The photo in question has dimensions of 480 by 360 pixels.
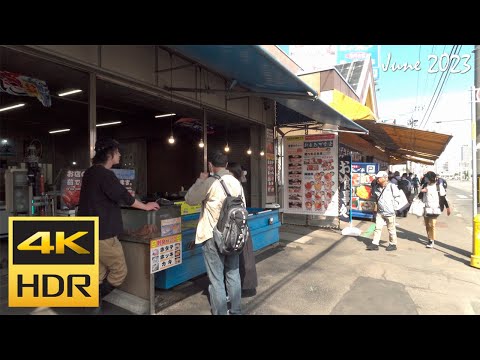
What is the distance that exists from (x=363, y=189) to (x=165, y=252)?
29.3 feet

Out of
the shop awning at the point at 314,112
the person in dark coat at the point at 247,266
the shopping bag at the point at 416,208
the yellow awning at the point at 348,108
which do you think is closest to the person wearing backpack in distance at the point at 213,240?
the person in dark coat at the point at 247,266

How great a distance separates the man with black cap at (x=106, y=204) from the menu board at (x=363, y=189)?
9.07 m

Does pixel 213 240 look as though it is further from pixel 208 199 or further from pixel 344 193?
pixel 344 193

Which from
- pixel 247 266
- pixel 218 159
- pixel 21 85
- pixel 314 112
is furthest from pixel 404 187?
pixel 21 85

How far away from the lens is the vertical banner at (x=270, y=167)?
28.1 feet

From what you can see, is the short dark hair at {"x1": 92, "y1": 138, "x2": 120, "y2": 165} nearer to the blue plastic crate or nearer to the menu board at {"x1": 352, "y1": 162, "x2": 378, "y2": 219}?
the blue plastic crate

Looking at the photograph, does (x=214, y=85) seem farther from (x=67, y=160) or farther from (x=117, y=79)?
(x=67, y=160)

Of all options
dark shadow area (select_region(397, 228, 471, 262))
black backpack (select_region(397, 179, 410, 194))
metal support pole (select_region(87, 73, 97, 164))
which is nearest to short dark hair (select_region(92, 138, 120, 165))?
metal support pole (select_region(87, 73, 97, 164))

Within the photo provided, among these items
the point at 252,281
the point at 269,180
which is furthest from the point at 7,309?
the point at 269,180

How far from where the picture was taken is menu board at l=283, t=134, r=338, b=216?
7.59m

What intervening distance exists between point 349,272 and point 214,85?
4.77m

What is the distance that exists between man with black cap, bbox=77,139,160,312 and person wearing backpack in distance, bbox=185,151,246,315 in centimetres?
69

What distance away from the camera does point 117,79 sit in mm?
4355

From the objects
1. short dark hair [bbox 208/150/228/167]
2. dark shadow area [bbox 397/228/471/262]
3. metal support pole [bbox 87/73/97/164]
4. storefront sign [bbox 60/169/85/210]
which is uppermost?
metal support pole [bbox 87/73/97/164]
